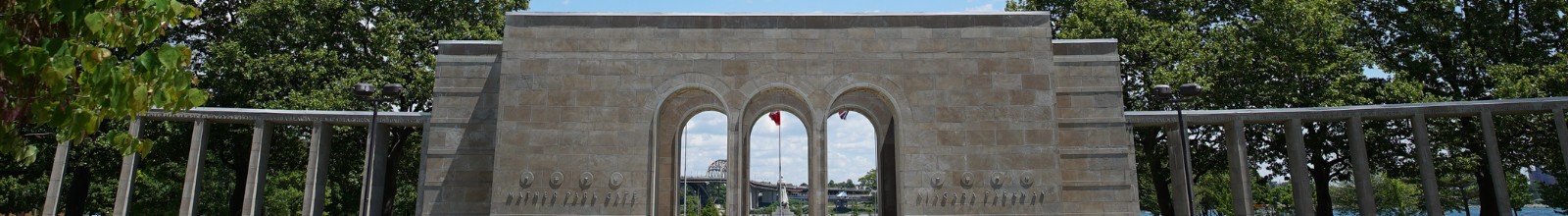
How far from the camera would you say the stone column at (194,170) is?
24406 mm

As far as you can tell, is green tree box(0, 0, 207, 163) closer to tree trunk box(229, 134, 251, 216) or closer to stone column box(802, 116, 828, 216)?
stone column box(802, 116, 828, 216)

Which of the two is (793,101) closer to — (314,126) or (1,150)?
(314,126)

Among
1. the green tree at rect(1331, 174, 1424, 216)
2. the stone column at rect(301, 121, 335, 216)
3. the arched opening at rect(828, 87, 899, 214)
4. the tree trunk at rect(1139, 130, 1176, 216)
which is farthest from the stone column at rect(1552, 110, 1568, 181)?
the green tree at rect(1331, 174, 1424, 216)

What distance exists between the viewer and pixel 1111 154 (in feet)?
75.3

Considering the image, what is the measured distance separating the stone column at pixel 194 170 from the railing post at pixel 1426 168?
30431 mm

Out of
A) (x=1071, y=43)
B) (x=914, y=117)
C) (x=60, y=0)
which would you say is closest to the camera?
(x=60, y=0)

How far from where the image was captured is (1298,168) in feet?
81.9

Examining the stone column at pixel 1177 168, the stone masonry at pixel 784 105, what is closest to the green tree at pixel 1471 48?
the stone column at pixel 1177 168

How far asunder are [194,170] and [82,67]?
1971cm

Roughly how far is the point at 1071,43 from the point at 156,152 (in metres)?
29.5

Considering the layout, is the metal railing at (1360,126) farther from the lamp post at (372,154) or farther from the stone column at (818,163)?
the lamp post at (372,154)

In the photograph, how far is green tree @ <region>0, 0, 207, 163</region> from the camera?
23.8 feet

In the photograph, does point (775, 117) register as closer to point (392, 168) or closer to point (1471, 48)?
point (392, 168)

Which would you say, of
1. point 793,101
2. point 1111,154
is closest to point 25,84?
point 793,101
